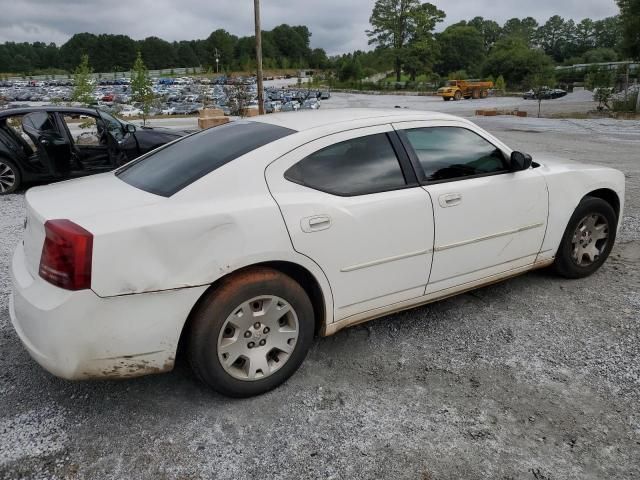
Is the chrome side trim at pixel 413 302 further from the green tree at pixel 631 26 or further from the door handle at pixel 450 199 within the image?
the green tree at pixel 631 26

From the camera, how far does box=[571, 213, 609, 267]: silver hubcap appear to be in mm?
4117

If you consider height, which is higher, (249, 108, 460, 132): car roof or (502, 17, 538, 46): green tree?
(502, 17, 538, 46): green tree

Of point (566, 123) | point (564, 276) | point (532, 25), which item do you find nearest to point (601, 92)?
point (566, 123)

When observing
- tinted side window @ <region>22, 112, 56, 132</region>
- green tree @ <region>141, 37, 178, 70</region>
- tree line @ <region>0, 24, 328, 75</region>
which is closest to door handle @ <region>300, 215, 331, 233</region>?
tinted side window @ <region>22, 112, 56, 132</region>

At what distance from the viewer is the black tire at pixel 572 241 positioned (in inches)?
158

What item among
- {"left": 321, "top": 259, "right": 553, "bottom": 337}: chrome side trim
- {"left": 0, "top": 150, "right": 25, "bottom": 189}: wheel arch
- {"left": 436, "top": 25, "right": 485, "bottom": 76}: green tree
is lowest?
{"left": 321, "top": 259, "right": 553, "bottom": 337}: chrome side trim

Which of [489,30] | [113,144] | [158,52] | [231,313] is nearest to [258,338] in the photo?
[231,313]

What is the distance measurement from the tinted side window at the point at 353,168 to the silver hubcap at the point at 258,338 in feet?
2.29

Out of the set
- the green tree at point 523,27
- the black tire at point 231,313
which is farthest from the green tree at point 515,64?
the black tire at point 231,313

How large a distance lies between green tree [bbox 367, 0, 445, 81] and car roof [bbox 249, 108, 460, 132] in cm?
9248

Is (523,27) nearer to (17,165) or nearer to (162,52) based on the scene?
(162,52)

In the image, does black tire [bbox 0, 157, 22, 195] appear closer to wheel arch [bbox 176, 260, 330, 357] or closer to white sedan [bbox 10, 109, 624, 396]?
white sedan [bbox 10, 109, 624, 396]

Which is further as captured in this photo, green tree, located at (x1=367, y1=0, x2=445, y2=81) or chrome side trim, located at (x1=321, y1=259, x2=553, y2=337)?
green tree, located at (x1=367, y1=0, x2=445, y2=81)

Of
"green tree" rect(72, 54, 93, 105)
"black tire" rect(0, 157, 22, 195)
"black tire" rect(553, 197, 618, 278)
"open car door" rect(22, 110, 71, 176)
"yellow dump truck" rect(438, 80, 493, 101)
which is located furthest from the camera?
"yellow dump truck" rect(438, 80, 493, 101)
